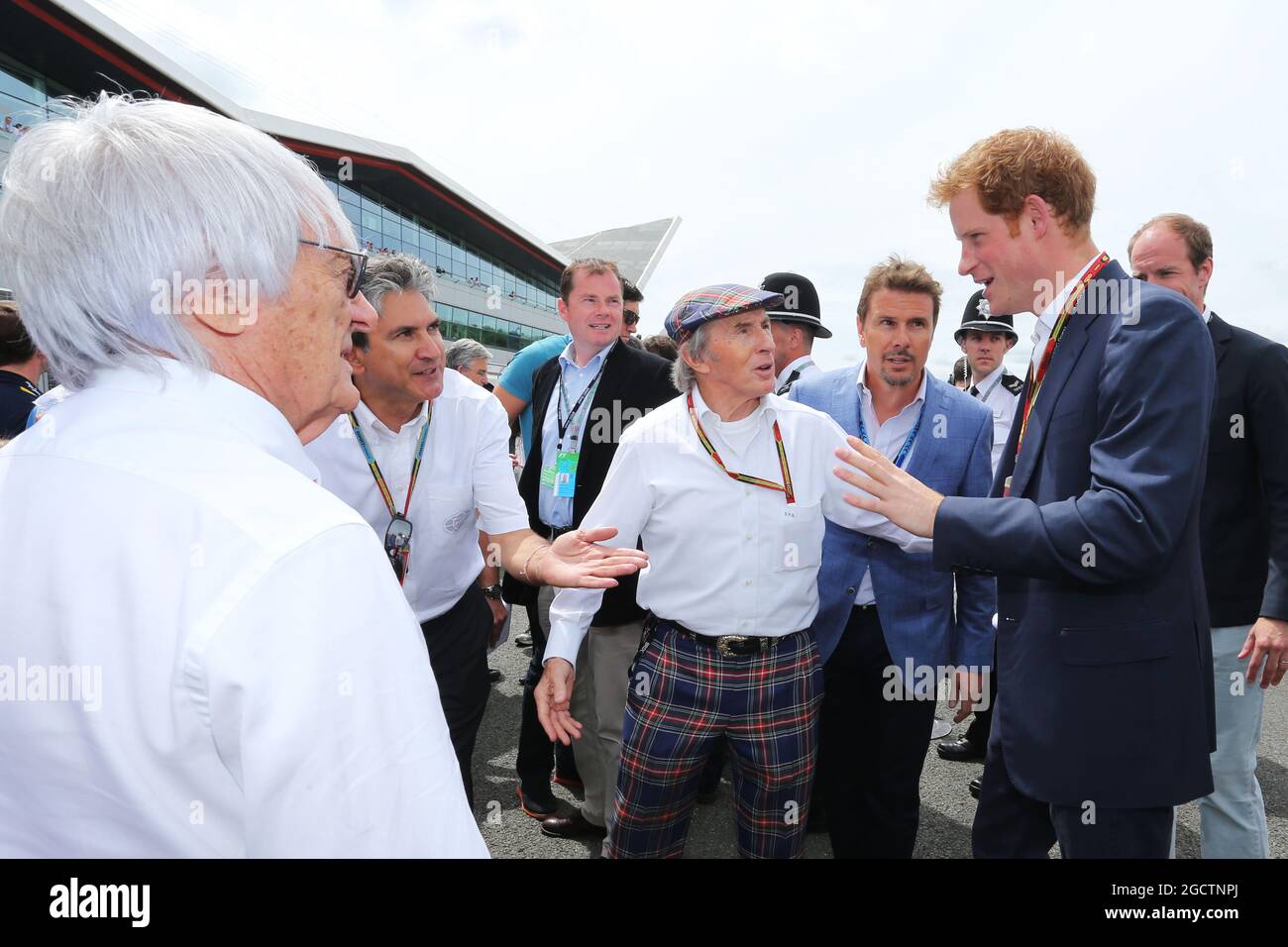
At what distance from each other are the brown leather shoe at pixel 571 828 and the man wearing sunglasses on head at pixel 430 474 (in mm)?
960

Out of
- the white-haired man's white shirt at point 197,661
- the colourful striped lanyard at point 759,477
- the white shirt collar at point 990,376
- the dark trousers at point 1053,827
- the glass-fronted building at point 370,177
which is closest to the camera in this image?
the white-haired man's white shirt at point 197,661

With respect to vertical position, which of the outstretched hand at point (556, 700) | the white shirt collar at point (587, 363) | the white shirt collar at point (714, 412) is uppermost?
the white shirt collar at point (587, 363)

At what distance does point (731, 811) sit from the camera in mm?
3660

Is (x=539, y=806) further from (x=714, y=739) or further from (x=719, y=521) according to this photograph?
(x=719, y=521)

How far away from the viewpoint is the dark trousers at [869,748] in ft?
8.61

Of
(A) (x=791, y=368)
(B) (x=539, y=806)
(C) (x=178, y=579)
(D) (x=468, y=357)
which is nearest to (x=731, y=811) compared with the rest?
(B) (x=539, y=806)

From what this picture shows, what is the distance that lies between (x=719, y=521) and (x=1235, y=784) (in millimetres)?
2079

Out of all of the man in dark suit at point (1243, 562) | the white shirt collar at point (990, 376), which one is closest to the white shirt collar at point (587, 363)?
the man in dark suit at point (1243, 562)

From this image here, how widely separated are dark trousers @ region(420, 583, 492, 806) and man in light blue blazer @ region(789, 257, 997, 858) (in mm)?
1289

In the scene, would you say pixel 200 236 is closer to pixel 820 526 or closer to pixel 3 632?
pixel 3 632

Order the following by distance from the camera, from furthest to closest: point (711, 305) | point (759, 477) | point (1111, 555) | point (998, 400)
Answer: point (998, 400)
point (711, 305)
point (759, 477)
point (1111, 555)

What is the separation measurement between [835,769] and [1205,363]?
190cm

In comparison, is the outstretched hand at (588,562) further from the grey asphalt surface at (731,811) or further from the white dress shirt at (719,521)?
the grey asphalt surface at (731,811)
